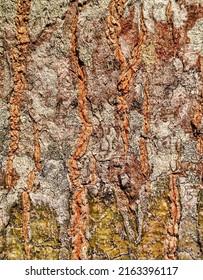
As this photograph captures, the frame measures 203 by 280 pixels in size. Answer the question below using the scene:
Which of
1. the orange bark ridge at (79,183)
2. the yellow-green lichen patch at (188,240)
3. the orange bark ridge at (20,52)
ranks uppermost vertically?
the orange bark ridge at (20,52)

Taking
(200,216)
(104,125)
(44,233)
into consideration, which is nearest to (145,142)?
(104,125)

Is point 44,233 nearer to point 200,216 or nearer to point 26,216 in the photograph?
point 26,216

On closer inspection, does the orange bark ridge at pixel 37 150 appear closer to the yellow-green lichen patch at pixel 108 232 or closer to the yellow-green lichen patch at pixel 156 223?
the yellow-green lichen patch at pixel 108 232

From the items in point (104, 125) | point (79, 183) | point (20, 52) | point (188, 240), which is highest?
point (20, 52)

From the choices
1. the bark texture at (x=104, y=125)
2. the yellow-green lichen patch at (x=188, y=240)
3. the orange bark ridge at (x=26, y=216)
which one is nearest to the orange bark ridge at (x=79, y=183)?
the bark texture at (x=104, y=125)

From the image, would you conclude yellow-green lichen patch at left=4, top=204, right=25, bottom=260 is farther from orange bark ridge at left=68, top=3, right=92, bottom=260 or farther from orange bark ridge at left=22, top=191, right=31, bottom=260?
orange bark ridge at left=68, top=3, right=92, bottom=260

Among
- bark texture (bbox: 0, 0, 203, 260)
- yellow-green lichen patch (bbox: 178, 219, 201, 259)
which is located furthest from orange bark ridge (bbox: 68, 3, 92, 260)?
yellow-green lichen patch (bbox: 178, 219, 201, 259)

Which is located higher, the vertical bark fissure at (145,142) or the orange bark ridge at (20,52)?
the orange bark ridge at (20,52)

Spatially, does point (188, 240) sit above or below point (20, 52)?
below
